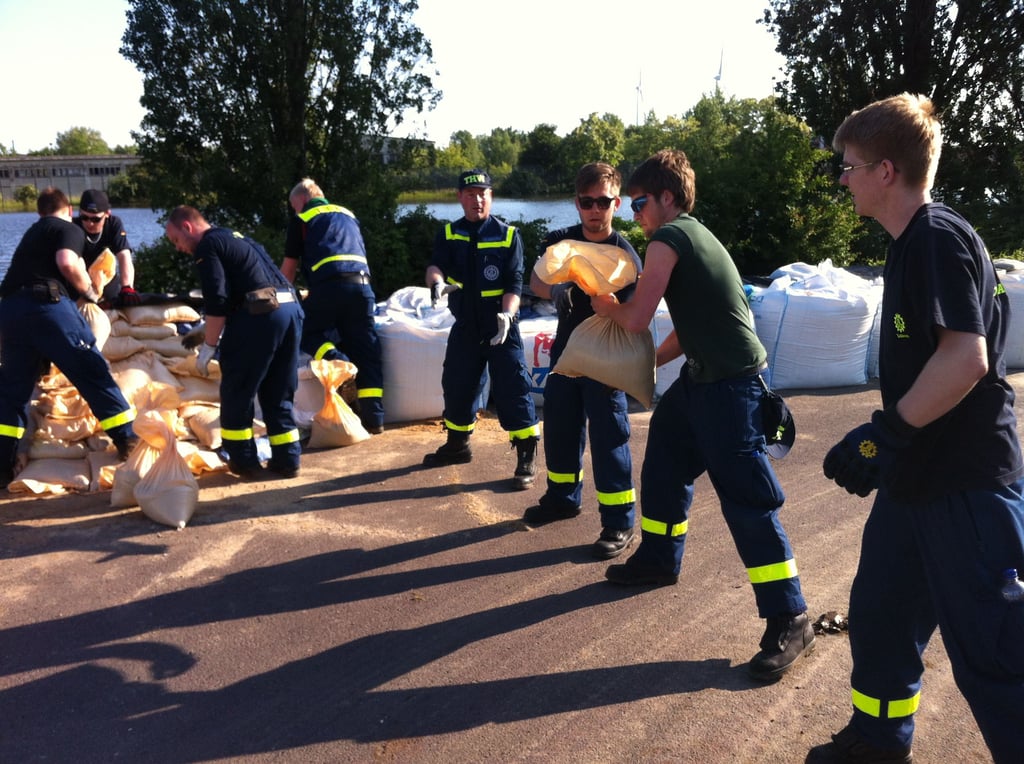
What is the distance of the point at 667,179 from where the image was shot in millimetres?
3266

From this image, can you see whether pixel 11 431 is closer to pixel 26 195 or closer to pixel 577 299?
pixel 577 299

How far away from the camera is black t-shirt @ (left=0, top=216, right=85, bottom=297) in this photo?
16.2 ft

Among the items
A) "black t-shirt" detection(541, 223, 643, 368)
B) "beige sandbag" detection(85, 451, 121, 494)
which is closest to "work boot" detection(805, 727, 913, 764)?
"black t-shirt" detection(541, 223, 643, 368)

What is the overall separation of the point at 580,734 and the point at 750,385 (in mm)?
1396

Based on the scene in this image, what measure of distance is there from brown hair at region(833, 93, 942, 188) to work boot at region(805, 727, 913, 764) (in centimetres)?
163

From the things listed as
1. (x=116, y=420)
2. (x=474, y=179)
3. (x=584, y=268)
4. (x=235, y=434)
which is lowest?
(x=235, y=434)

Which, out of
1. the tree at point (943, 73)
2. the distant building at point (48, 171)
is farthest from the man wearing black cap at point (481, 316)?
the distant building at point (48, 171)

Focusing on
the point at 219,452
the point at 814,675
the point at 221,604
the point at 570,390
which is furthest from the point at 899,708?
the point at 219,452

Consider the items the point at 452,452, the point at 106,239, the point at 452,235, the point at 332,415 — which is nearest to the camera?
the point at 452,235

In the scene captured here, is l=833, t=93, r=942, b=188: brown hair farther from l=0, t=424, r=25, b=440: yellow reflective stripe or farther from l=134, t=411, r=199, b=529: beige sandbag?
l=0, t=424, r=25, b=440: yellow reflective stripe

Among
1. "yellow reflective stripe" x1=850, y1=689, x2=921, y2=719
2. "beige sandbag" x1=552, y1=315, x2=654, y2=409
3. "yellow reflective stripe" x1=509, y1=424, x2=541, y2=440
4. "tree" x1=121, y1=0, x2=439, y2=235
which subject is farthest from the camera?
"tree" x1=121, y1=0, x2=439, y2=235

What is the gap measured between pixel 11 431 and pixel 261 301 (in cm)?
169

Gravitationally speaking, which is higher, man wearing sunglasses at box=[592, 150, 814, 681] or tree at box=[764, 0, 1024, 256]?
tree at box=[764, 0, 1024, 256]

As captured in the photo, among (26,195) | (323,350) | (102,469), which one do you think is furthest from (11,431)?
(26,195)
